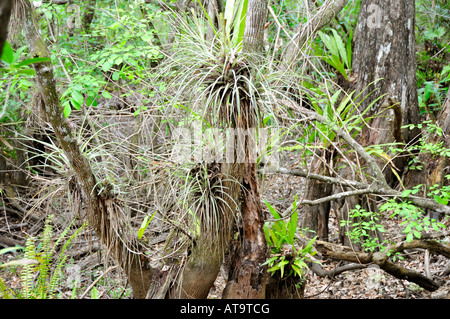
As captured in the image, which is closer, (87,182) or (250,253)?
(87,182)

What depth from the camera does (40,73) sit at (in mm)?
2812

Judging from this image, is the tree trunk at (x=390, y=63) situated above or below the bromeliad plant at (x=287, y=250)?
above

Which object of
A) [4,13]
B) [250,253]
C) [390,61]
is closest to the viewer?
[4,13]

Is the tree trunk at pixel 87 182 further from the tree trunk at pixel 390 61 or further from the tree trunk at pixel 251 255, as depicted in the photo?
the tree trunk at pixel 390 61

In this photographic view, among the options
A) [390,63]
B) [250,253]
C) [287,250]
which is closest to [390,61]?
[390,63]

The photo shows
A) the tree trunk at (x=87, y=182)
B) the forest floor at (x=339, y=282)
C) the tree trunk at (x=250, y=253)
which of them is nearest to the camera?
the tree trunk at (x=87, y=182)

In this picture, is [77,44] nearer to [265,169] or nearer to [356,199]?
[265,169]

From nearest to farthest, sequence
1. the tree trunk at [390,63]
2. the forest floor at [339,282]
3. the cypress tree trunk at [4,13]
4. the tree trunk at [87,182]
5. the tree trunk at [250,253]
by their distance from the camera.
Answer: the cypress tree trunk at [4,13]
the tree trunk at [87,182]
the tree trunk at [250,253]
the forest floor at [339,282]
the tree trunk at [390,63]

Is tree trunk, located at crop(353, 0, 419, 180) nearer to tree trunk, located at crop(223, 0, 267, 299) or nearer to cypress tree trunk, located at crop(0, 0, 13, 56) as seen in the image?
tree trunk, located at crop(223, 0, 267, 299)

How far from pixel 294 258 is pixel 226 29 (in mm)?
1896

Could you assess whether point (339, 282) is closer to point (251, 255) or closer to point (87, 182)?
point (251, 255)

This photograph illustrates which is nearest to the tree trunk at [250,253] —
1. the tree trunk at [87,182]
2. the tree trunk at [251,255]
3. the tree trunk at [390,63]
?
the tree trunk at [251,255]

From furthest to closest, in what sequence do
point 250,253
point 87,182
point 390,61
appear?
1. point 390,61
2. point 250,253
3. point 87,182

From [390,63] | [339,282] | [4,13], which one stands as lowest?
[339,282]
